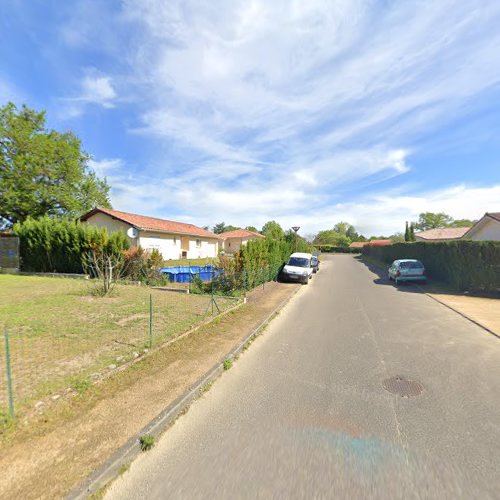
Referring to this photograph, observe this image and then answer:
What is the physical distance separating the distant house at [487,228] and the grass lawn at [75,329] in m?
18.5

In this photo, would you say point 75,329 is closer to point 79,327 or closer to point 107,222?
point 79,327

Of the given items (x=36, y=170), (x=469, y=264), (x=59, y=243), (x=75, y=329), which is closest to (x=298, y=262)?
(x=469, y=264)

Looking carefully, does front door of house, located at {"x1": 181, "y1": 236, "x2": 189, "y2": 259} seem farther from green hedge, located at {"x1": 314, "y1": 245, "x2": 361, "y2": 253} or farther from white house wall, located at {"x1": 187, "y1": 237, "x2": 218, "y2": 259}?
green hedge, located at {"x1": 314, "y1": 245, "x2": 361, "y2": 253}

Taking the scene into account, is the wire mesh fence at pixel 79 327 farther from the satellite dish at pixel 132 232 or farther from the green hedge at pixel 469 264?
the green hedge at pixel 469 264

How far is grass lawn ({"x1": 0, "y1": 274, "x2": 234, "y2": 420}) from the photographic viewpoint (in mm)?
4051

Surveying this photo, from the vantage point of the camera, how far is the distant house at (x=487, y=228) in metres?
16.8

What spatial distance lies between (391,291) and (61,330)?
45.0 ft

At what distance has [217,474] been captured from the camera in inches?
99.0

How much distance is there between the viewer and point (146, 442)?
9.34 ft

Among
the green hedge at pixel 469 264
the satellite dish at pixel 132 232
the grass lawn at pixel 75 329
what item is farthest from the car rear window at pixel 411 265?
the satellite dish at pixel 132 232

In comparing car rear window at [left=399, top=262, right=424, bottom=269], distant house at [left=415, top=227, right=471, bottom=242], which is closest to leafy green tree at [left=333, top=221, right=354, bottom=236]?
distant house at [left=415, top=227, right=471, bottom=242]

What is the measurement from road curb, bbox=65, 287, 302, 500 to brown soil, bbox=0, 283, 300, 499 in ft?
0.26

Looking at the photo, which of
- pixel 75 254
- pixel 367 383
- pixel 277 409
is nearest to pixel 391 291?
pixel 367 383

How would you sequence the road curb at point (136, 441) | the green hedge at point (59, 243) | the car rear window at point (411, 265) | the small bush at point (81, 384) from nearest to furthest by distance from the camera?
the road curb at point (136, 441) → the small bush at point (81, 384) → the green hedge at point (59, 243) → the car rear window at point (411, 265)
